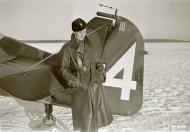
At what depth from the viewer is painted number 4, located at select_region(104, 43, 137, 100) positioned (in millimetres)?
3934

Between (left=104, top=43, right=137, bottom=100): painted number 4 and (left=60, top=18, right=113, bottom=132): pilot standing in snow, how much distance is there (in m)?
0.36

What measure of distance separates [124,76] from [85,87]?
624mm

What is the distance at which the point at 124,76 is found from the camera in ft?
13.1

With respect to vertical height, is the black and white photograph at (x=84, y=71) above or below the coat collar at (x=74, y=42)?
below

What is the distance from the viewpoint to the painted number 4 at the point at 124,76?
3.93 meters

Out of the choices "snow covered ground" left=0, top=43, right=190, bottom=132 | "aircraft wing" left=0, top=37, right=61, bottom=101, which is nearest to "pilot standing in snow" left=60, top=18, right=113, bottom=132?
"aircraft wing" left=0, top=37, right=61, bottom=101

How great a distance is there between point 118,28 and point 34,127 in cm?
218

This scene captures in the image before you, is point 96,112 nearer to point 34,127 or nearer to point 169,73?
point 34,127

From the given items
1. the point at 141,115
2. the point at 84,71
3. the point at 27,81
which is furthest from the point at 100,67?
the point at 141,115

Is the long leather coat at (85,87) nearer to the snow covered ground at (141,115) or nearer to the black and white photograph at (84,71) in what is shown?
the black and white photograph at (84,71)

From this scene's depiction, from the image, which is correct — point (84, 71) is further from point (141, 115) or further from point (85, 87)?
point (141, 115)

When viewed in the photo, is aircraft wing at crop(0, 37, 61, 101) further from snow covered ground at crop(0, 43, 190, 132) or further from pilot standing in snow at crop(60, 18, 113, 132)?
snow covered ground at crop(0, 43, 190, 132)

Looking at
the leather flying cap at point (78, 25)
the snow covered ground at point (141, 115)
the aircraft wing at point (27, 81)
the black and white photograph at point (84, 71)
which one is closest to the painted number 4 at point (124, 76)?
the black and white photograph at point (84, 71)

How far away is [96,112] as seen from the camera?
11.7 ft
